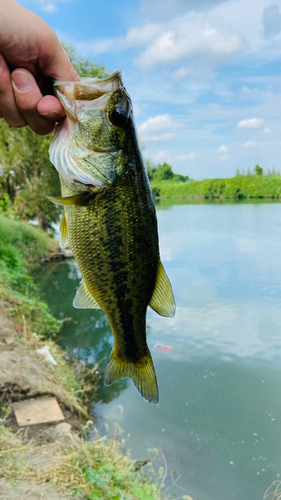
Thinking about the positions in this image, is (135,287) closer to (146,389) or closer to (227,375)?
(146,389)

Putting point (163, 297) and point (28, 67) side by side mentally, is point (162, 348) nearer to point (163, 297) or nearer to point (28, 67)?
point (163, 297)

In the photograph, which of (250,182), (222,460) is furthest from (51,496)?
(250,182)

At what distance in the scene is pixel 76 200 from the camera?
1.40 meters

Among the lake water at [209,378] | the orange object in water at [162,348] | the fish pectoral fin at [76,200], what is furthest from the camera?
the orange object in water at [162,348]

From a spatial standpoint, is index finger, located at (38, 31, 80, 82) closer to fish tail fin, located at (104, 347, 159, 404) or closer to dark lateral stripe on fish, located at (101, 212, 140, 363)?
dark lateral stripe on fish, located at (101, 212, 140, 363)

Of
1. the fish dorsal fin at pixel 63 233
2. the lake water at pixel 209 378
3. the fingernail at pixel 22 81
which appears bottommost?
the lake water at pixel 209 378

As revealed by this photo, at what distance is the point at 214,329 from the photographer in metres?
10.5

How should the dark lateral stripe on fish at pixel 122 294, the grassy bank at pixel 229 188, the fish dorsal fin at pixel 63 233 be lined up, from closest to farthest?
the dark lateral stripe on fish at pixel 122 294
the fish dorsal fin at pixel 63 233
the grassy bank at pixel 229 188

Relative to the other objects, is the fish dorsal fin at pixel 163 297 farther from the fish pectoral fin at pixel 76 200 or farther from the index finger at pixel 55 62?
the index finger at pixel 55 62

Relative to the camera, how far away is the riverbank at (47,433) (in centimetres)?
312

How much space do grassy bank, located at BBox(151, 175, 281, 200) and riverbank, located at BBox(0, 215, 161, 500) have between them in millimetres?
27725

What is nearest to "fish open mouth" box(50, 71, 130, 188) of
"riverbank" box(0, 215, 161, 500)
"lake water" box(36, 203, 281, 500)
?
"riverbank" box(0, 215, 161, 500)

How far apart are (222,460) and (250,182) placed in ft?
104

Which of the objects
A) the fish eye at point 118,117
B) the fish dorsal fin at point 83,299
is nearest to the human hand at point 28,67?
the fish eye at point 118,117
